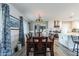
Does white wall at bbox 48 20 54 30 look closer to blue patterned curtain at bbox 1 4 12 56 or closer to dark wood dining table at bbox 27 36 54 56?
dark wood dining table at bbox 27 36 54 56

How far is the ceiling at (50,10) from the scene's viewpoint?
9.15 ft

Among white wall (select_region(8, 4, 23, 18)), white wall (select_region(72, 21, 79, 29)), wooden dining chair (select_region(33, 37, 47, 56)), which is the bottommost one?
wooden dining chair (select_region(33, 37, 47, 56))

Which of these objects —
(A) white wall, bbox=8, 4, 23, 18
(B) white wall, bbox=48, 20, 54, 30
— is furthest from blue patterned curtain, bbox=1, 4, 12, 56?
(B) white wall, bbox=48, 20, 54, 30

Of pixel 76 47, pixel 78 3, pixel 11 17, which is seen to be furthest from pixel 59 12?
pixel 11 17

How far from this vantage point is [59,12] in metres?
2.97

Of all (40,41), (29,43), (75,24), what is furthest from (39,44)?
(75,24)

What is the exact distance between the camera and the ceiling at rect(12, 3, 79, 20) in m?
2.79

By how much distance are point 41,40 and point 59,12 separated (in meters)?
1.04

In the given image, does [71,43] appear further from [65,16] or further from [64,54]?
[65,16]

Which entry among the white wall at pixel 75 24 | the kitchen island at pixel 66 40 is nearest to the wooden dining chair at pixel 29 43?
the kitchen island at pixel 66 40

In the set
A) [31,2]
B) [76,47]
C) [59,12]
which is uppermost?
[31,2]

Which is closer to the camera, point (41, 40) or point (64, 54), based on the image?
point (64, 54)

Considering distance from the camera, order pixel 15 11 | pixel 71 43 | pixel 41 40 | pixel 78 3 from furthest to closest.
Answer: pixel 41 40 → pixel 71 43 → pixel 15 11 → pixel 78 3

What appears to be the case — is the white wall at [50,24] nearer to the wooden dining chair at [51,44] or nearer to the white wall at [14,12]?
the wooden dining chair at [51,44]
